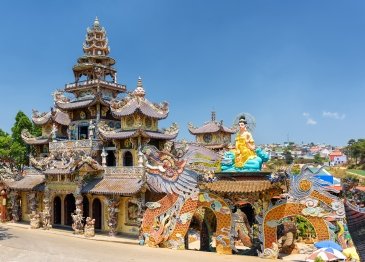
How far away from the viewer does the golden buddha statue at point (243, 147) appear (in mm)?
17859

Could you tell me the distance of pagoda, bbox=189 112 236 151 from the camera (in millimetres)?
40906

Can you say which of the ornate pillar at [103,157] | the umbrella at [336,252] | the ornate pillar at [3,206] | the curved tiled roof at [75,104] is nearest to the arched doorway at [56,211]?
the ornate pillar at [103,157]

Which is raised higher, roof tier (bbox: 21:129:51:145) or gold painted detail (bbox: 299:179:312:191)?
roof tier (bbox: 21:129:51:145)

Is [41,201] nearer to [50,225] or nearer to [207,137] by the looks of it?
[50,225]

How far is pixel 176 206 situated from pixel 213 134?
76.5 ft

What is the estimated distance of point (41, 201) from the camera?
2803cm

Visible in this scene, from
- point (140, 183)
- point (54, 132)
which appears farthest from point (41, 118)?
point (140, 183)

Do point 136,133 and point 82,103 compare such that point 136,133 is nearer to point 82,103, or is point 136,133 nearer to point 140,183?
point 140,183

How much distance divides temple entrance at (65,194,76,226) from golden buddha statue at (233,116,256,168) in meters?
13.1

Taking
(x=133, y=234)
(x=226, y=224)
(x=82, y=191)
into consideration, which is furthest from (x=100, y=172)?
(x=226, y=224)

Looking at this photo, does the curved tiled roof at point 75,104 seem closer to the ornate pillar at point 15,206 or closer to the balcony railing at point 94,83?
the balcony railing at point 94,83

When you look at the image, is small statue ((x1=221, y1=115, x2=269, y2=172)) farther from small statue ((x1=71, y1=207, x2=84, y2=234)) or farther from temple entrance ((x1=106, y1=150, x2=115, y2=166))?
temple entrance ((x1=106, y1=150, x2=115, y2=166))

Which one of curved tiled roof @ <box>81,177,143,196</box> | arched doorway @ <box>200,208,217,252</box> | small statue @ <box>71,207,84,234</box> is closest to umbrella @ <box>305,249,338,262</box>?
arched doorway @ <box>200,208,217,252</box>

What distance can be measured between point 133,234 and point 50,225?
603cm
